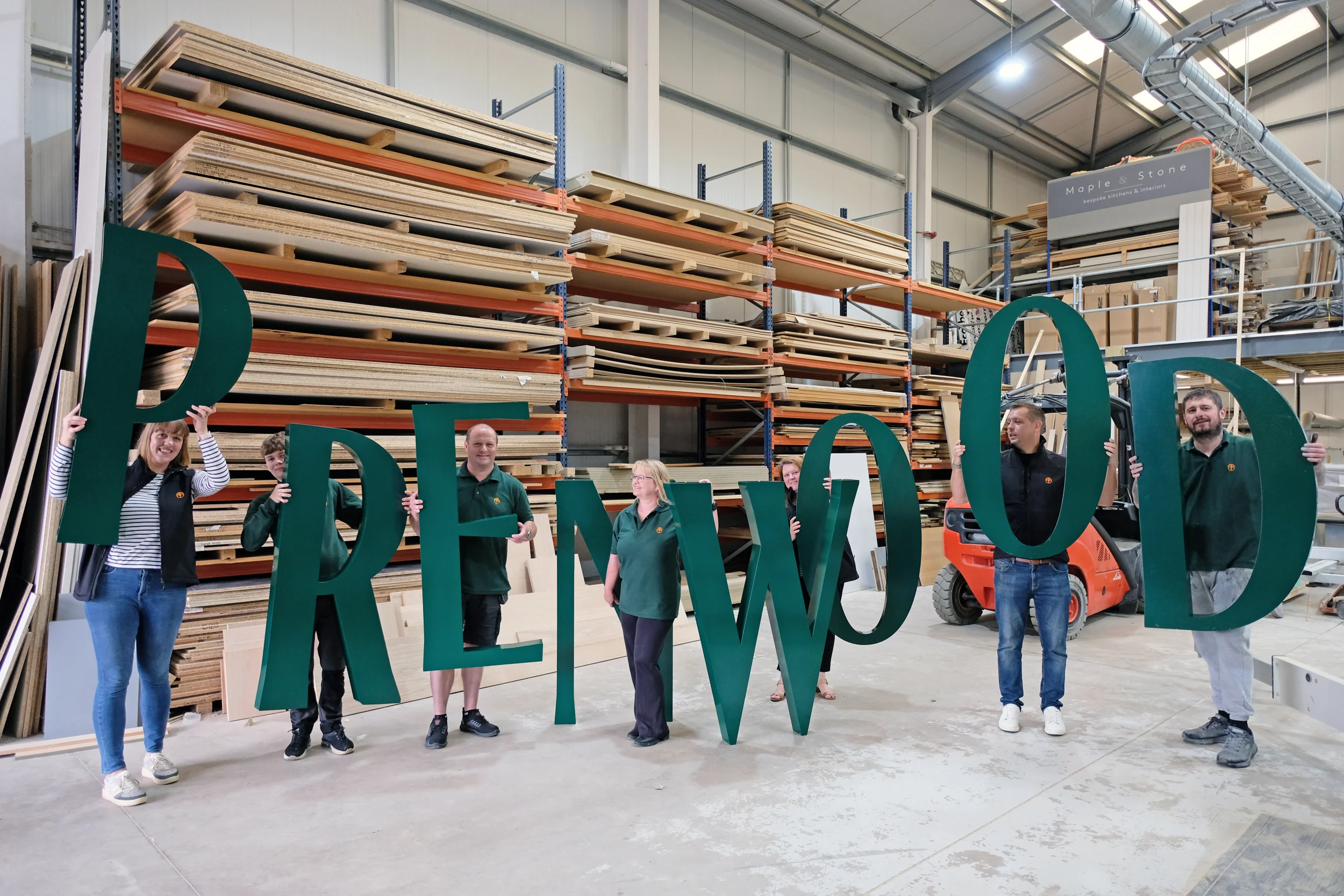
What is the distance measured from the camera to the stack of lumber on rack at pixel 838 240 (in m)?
10.4

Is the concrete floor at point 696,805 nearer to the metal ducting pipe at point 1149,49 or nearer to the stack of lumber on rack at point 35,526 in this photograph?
the stack of lumber on rack at point 35,526

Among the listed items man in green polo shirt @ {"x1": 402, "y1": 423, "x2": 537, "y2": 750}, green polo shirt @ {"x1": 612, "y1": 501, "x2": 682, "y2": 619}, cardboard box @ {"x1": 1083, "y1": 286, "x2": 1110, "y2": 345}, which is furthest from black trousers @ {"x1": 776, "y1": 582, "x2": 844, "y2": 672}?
cardboard box @ {"x1": 1083, "y1": 286, "x2": 1110, "y2": 345}

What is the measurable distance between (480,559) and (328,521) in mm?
870

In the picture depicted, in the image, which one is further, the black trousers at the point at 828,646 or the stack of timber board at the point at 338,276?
the stack of timber board at the point at 338,276


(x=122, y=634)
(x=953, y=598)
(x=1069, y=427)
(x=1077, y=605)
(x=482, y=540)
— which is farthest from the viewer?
(x=953, y=598)

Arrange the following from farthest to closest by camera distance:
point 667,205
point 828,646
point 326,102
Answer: point 667,205 < point 326,102 < point 828,646

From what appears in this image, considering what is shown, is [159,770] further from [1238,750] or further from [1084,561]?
[1084,561]

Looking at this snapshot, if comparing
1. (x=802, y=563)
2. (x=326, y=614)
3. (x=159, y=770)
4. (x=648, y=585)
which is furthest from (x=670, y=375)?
(x=159, y=770)

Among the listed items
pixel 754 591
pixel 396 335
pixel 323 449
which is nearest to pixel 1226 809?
pixel 754 591

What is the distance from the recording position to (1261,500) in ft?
13.5

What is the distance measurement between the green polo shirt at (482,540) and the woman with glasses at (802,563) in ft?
5.61

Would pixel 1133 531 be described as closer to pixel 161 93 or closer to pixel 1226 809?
pixel 1226 809

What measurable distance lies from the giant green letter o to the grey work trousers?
846 millimetres

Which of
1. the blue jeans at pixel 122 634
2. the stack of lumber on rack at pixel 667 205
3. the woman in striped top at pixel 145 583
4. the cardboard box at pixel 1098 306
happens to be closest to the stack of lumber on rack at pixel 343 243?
the stack of lumber on rack at pixel 667 205
